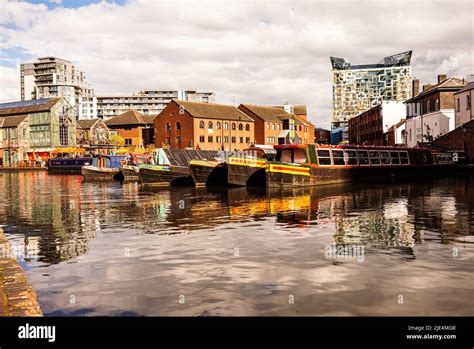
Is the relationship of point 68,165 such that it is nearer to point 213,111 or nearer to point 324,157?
point 213,111

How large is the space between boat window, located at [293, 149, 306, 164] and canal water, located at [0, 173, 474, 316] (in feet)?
37.8

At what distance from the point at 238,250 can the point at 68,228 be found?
757cm

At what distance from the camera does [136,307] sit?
772 cm

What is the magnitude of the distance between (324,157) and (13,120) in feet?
278

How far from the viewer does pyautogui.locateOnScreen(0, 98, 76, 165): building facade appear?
94.3 m

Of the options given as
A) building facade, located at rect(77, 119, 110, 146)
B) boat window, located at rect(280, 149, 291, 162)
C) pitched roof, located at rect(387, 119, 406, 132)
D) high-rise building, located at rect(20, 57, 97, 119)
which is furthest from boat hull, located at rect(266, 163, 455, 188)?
high-rise building, located at rect(20, 57, 97, 119)

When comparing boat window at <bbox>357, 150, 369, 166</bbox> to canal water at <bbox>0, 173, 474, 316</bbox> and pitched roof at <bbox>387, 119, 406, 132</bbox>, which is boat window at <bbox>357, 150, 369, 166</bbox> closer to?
canal water at <bbox>0, 173, 474, 316</bbox>

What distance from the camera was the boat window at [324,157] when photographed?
33.4 m

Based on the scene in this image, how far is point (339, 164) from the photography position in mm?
34969

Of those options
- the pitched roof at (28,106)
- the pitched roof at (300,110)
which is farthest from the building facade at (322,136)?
the pitched roof at (28,106)

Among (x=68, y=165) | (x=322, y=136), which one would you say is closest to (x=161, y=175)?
(x=68, y=165)
